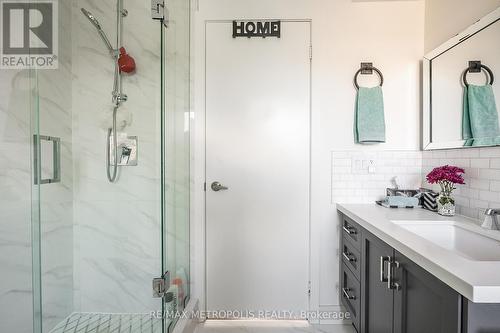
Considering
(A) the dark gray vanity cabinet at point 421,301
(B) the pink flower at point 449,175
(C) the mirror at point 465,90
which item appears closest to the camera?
(A) the dark gray vanity cabinet at point 421,301

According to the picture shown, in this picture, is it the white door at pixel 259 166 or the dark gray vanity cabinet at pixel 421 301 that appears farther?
the white door at pixel 259 166

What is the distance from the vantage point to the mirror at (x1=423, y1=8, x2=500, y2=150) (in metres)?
1.42

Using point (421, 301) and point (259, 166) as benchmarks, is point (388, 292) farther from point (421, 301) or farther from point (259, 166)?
point (259, 166)

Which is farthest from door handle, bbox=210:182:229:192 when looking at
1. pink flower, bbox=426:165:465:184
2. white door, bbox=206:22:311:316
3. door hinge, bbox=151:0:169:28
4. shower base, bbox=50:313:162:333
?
pink flower, bbox=426:165:465:184

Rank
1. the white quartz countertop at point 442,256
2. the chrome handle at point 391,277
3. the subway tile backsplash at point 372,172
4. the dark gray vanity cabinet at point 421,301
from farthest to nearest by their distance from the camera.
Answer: the subway tile backsplash at point 372,172, the chrome handle at point 391,277, the dark gray vanity cabinet at point 421,301, the white quartz countertop at point 442,256

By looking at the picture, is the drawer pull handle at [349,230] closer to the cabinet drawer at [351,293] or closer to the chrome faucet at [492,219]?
the cabinet drawer at [351,293]

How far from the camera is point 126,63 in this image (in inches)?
75.0

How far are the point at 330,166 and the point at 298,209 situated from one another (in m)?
0.40

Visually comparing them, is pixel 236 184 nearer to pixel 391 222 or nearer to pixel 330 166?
pixel 330 166

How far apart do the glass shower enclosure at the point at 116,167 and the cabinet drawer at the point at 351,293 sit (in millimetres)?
1118

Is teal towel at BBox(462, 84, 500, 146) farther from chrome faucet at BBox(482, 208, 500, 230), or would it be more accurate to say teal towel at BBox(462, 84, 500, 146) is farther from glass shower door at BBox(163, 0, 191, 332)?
glass shower door at BBox(163, 0, 191, 332)

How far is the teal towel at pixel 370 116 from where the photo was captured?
6.43 feet

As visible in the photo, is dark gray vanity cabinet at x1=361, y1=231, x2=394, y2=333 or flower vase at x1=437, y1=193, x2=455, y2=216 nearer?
dark gray vanity cabinet at x1=361, y1=231, x2=394, y2=333

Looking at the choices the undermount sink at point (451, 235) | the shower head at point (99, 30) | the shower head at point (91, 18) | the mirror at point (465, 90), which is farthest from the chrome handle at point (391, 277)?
the shower head at point (91, 18)
